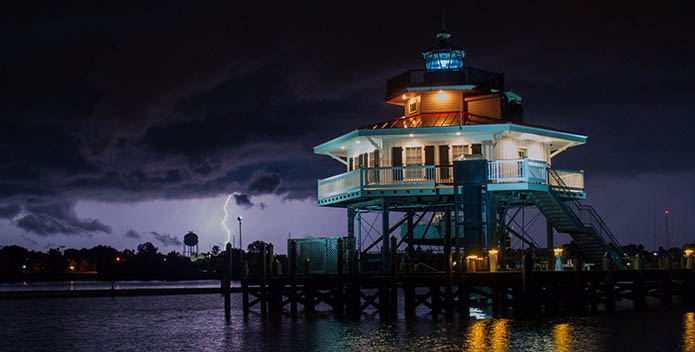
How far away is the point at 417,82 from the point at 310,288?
617 inches

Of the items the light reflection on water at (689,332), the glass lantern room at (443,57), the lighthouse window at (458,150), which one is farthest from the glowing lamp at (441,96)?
the light reflection on water at (689,332)

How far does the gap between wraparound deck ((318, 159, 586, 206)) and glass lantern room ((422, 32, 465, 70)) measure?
1066 cm


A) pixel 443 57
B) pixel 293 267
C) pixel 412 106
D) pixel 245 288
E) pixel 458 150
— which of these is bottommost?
pixel 245 288

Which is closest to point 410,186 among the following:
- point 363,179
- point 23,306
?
point 363,179

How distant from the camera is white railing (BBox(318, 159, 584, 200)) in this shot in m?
43.8

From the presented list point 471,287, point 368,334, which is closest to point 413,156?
point 471,287

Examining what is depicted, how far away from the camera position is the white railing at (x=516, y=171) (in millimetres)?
43562

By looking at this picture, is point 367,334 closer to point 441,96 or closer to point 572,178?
point 572,178

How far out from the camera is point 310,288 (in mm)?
42125

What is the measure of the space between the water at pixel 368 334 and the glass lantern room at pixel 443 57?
60.9 feet

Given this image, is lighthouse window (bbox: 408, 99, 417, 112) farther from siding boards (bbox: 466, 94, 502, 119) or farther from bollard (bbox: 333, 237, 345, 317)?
bollard (bbox: 333, 237, 345, 317)

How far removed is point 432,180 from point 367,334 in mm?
13341

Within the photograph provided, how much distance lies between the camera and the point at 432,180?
45188 millimetres

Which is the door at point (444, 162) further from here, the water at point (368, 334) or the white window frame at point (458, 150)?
the water at point (368, 334)
